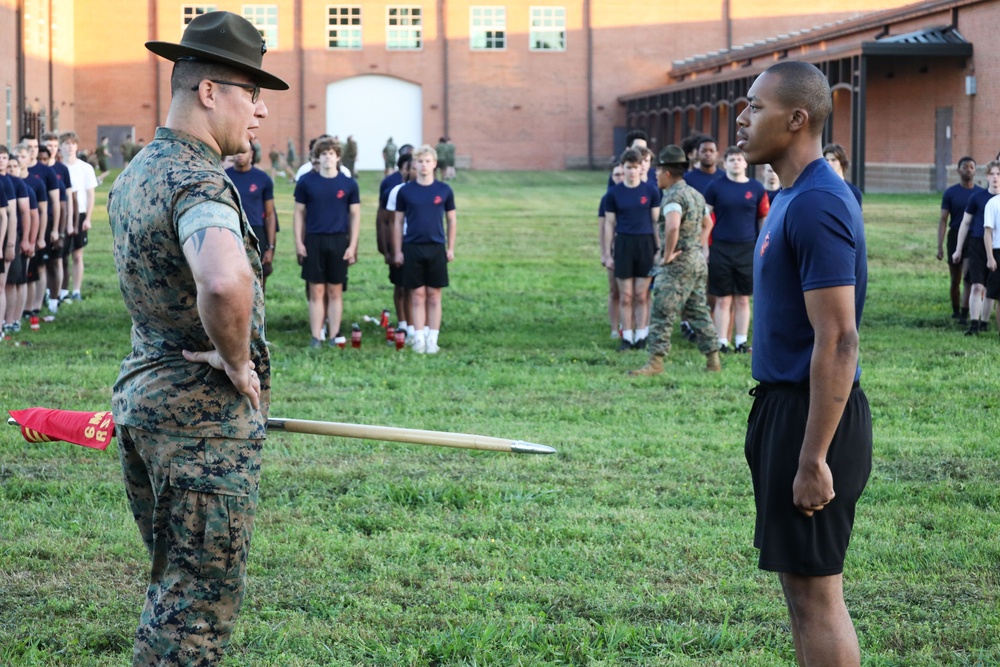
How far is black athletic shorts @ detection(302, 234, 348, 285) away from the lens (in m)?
12.4

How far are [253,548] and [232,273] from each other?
315 cm

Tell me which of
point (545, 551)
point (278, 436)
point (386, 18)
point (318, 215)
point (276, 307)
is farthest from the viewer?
point (386, 18)

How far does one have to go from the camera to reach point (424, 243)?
1244cm

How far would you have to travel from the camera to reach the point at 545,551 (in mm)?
5922

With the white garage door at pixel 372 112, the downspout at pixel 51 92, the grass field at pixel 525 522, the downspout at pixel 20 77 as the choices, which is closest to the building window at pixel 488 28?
the white garage door at pixel 372 112

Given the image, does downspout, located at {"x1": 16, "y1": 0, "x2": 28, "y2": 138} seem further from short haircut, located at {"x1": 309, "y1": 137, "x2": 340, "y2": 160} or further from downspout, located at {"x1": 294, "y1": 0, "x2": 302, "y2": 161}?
short haircut, located at {"x1": 309, "y1": 137, "x2": 340, "y2": 160}

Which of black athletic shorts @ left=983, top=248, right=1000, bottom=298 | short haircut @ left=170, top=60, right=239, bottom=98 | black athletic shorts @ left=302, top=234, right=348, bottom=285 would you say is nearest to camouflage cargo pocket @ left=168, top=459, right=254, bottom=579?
short haircut @ left=170, top=60, right=239, bottom=98

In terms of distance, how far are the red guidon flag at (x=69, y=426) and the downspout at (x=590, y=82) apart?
2053 inches

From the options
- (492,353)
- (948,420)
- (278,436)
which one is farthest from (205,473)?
(492,353)

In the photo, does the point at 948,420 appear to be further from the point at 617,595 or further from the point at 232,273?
the point at 232,273

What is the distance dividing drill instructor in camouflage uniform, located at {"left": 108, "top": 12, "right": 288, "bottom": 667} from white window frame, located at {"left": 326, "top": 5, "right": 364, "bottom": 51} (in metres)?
51.8

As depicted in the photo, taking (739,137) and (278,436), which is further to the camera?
(278,436)

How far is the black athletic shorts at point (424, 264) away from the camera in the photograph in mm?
12438

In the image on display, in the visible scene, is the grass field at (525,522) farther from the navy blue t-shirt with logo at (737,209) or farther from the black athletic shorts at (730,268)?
the navy blue t-shirt with logo at (737,209)
